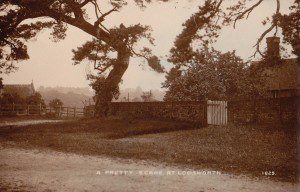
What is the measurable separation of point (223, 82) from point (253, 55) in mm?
11579

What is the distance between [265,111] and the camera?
18453 mm

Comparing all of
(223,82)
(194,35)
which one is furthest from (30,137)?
(223,82)

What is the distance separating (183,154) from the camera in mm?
11891

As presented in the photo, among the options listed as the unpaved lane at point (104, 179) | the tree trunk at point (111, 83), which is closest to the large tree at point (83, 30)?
the tree trunk at point (111, 83)

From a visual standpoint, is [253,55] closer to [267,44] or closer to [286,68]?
[267,44]

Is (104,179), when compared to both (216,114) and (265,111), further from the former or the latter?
(216,114)

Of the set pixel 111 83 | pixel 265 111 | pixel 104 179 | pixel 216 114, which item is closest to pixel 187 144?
pixel 216 114

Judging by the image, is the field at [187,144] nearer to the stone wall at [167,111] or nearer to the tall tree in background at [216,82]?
the stone wall at [167,111]

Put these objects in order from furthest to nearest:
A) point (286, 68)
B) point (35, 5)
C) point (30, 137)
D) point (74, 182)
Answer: point (286, 68) → point (35, 5) → point (30, 137) → point (74, 182)

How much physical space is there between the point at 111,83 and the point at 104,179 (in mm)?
19875

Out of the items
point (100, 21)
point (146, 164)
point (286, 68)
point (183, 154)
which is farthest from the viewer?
point (286, 68)

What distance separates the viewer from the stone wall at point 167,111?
20.4 metres

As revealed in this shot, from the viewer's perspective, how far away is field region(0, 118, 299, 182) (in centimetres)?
1032

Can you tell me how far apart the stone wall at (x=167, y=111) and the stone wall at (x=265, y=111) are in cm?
178
